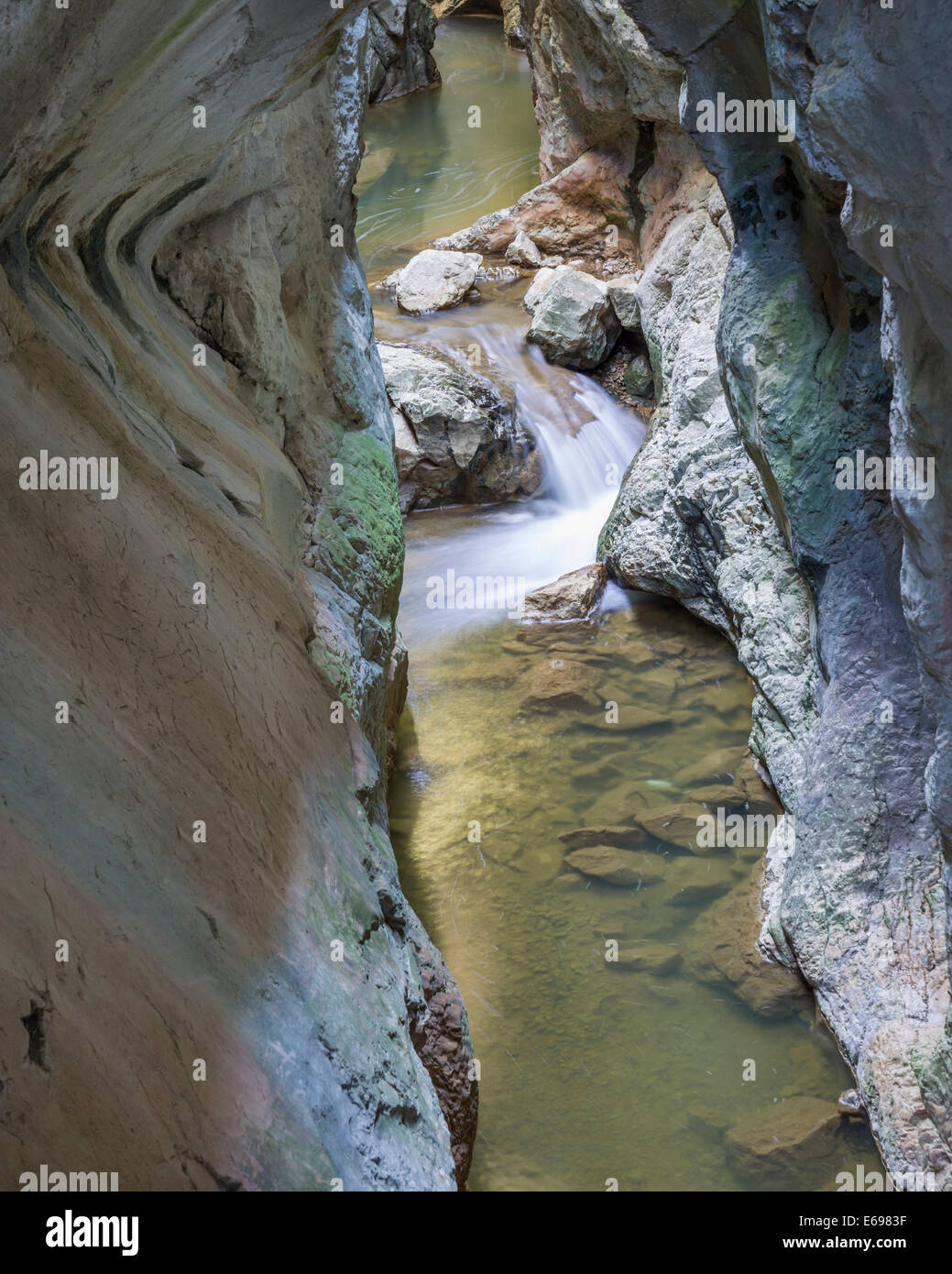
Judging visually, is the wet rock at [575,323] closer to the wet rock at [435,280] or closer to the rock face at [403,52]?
the wet rock at [435,280]

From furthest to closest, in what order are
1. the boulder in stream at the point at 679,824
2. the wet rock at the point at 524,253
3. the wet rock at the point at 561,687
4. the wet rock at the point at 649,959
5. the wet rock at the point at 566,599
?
the wet rock at the point at 524,253 → the wet rock at the point at 566,599 → the wet rock at the point at 561,687 → the boulder in stream at the point at 679,824 → the wet rock at the point at 649,959

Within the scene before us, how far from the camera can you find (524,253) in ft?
42.1

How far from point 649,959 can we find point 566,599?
11.1 ft

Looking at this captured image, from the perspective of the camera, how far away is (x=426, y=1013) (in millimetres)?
3965

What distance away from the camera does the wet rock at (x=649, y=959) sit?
17.2ft

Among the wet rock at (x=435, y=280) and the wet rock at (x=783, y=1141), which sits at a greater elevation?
the wet rock at (x=435, y=280)

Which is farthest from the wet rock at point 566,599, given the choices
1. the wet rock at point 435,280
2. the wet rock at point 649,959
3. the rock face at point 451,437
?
the wet rock at point 435,280

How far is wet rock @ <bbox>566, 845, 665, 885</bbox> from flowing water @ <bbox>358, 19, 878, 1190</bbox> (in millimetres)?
26

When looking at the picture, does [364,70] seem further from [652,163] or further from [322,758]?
[652,163]

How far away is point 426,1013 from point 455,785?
2657mm

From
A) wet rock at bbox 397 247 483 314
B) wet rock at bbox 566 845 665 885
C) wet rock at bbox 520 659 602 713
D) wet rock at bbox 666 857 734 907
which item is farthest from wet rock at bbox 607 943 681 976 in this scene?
wet rock at bbox 397 247 483 314

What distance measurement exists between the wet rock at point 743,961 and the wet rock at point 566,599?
2.92 meters

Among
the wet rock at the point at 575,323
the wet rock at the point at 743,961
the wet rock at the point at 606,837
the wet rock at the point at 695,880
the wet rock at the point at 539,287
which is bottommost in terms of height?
the wet rock at the point at 743,961
